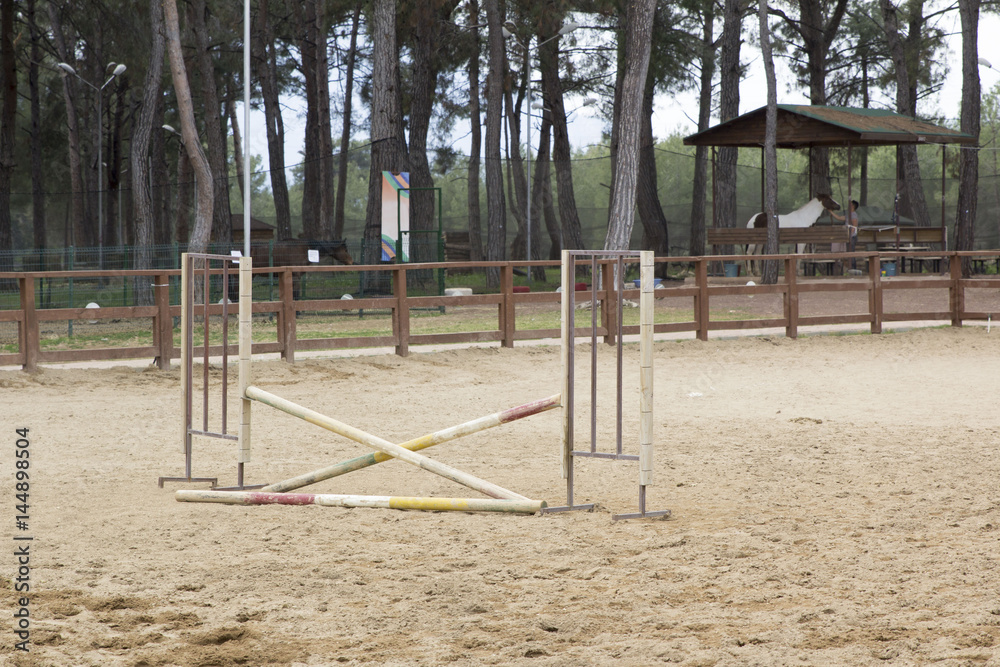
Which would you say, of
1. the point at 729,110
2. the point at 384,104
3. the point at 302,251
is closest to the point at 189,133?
the point at 302,251

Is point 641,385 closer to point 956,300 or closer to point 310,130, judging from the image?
point 956,300

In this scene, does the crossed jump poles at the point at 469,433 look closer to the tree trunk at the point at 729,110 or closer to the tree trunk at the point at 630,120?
the tree trunk at the point at 630,120

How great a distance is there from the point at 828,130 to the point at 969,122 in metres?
4.97

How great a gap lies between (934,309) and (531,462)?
50.5 feet

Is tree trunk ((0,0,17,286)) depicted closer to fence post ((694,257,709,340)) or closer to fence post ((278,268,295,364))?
fence post ((278,268,295,364))

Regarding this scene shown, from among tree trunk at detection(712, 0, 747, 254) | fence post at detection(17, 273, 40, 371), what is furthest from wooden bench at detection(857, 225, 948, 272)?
fence post at detection(17, 273, 40, 371)

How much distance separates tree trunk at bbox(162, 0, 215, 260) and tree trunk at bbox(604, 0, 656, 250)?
8.08m

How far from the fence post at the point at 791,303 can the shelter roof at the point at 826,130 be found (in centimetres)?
1106

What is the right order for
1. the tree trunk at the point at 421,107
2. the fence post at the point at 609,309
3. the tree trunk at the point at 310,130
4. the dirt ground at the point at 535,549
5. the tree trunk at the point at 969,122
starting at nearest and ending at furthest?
the dirt ground at the point at 535,549, the fence post at the point at 609,309, the tree trunk at the point at 969,122, the tree trunk at the point at 421,107, the tree trunk at the point at 310,130

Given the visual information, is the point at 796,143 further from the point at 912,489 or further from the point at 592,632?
the point at 592,632

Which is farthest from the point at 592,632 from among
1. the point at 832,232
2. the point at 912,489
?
the point at 832,232

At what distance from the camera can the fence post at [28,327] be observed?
1118cm

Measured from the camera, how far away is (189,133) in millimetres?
20125

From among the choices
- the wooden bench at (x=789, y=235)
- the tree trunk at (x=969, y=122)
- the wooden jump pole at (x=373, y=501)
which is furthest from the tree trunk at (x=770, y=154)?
the wooden jump pole at (x=373, y=501)
